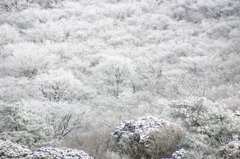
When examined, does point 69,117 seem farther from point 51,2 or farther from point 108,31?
point 51,2

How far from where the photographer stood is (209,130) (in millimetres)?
6074

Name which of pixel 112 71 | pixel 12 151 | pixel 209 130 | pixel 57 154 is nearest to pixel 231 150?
pixel 209 130

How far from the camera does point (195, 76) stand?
2844 centimetres

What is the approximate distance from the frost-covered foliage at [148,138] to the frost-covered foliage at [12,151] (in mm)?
3466

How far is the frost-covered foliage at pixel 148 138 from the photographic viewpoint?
7.25 m

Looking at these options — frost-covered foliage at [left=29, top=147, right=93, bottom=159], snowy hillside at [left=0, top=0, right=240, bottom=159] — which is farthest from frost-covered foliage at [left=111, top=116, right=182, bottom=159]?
frost-covered foliage at [left=29, top=147, right=93, bottom=159]

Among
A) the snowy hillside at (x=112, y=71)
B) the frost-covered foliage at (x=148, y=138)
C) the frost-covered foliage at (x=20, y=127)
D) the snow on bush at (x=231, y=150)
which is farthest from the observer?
the snowy hillside at (x=112, y=71)

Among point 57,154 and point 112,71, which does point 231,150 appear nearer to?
point 57,154

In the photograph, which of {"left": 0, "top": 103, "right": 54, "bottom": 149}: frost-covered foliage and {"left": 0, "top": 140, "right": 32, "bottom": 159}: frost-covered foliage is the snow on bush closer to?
{"left": 0, "top": 140, "right": 32, "bottom": 159}: frost-covered foliage

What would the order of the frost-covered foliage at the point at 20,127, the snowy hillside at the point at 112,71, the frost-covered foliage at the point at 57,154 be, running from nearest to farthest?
1. the frost-covered foliage at the point at 57,154
2. the frost-covered foliage at the point at 20,127
3. the snowy hillside at the point at 112,71

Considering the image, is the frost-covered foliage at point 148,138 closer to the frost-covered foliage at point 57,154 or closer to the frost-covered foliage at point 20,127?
the frost-covered foliage at point 57,154

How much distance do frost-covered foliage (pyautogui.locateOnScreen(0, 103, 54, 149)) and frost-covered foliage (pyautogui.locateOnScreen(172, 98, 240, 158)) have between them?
6.11 metres

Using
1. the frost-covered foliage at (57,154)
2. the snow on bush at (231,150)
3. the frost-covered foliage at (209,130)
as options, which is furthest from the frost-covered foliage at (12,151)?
the snow on bush at (231,150)

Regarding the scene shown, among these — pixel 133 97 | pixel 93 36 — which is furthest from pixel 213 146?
pixel 93 36
